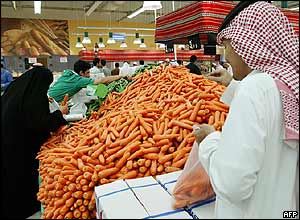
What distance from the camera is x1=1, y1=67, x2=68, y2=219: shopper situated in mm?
2174

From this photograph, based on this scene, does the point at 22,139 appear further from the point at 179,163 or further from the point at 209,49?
the point at 209,49

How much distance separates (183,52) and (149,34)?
7.21 metres

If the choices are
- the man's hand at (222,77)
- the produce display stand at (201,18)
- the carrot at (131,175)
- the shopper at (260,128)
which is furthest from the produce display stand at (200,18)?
the shopper at (260,128)

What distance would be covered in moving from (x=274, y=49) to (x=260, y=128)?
0.30 metres

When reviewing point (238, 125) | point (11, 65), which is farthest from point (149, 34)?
point (238, 125)

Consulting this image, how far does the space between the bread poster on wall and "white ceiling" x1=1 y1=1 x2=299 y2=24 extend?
414 millimetres

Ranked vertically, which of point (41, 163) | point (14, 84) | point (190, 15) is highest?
point (190, 15)

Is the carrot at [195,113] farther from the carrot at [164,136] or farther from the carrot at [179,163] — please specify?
the carrot at [179,163]

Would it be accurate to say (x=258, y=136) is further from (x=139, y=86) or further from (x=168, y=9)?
(x=168, y=9)

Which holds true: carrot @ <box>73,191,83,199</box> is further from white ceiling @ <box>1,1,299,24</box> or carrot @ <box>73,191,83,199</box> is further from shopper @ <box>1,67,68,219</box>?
white ceiling @ <box>1,1,299,24</box>

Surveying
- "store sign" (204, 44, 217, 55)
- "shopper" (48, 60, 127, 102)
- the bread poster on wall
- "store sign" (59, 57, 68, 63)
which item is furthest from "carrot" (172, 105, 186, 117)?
the bread poster on wall

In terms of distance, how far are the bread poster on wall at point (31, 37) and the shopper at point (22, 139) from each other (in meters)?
14.3

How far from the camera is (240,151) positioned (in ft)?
3.31

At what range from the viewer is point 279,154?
1.09 metres
